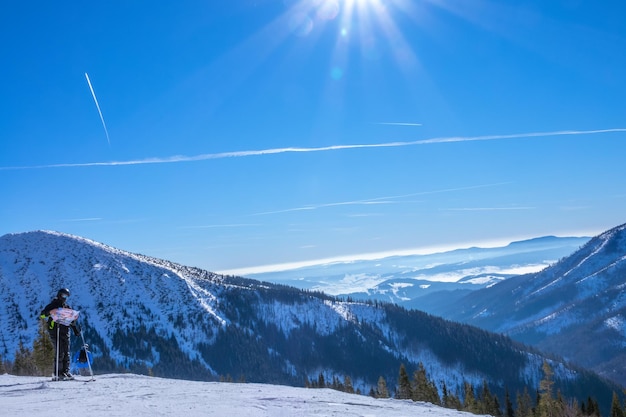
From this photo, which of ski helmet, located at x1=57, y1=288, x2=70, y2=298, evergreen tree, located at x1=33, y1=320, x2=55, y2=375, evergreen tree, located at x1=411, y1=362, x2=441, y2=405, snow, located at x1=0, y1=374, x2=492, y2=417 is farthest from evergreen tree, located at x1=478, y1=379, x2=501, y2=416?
ski helmet, located at x1=57, y1=288, x2=70, y2=298

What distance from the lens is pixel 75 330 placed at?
71.3ft

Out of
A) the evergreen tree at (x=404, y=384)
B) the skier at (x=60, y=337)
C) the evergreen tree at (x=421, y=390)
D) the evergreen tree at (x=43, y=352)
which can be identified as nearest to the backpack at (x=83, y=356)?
the skier at (x=60, y=337)

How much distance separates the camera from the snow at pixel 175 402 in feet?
44.5

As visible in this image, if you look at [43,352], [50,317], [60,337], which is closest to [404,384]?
[43,352]

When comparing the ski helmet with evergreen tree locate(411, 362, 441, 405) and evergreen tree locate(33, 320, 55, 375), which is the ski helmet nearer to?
evergreen tree locate(33, 320, 55, 375)

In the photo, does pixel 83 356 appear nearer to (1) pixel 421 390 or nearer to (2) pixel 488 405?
(1) pixel 421 390

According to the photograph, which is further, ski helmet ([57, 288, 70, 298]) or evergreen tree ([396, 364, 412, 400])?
evergreen tree ([396, 364, 412, 400])

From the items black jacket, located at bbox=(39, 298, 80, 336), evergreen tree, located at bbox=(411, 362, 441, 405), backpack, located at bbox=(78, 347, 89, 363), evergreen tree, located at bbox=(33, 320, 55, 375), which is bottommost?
evergreen tree, located at bbox=(411, 362, 441, 405)

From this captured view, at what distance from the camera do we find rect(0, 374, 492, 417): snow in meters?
13.6

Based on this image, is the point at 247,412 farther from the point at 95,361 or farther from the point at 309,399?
the point at 95,361

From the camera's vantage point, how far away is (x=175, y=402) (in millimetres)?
15188

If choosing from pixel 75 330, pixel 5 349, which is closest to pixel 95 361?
pixel 5 349

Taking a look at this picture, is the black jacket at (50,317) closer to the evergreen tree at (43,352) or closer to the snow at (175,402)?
the snow at (175,402)

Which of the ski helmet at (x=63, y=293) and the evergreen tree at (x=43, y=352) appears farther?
the evergreen tree at (x=43, y=352)
